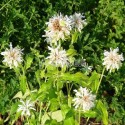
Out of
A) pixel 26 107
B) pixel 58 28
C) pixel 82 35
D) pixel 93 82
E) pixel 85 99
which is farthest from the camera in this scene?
pixel 82 35

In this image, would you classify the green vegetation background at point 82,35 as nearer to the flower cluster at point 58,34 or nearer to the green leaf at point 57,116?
the green leaf at point 57,116

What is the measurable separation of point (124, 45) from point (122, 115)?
2.52 ft

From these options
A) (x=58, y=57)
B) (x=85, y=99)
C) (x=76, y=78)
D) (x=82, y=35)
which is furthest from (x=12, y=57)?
(x=82, y=35)

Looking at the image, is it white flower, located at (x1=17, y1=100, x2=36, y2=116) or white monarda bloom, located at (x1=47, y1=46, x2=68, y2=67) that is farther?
white flower, located at (x1=17, y1=100, x2=36, y2=116)

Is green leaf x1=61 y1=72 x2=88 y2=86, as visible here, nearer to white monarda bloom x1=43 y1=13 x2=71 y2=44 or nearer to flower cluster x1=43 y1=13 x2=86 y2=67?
flower cluster x1=43 y1=13 x2=86 y2=67

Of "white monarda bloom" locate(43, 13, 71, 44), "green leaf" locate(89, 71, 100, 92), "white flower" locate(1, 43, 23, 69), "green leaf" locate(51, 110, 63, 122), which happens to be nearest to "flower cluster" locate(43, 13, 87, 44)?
"white monarda bloom" locate(43, 13, 71, 44)

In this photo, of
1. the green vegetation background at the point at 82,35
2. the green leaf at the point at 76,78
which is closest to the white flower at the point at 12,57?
the green leaf at the point at 76,78

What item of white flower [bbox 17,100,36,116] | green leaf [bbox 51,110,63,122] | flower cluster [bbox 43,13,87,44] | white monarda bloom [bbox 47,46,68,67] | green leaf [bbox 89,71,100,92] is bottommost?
green leaf [bbox 51,110,63,122]

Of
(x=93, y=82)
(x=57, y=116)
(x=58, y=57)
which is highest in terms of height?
(x=58, y=57)

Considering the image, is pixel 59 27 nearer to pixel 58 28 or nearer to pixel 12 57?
pixel 58 28

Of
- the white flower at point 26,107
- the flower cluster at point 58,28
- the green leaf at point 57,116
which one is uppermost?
the flower cluster at point 58,28

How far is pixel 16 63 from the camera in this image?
2.90 metres

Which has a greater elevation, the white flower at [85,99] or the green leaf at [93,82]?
the green leaf at [93,82]

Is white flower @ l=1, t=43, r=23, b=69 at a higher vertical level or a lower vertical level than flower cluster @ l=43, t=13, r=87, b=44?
lower
